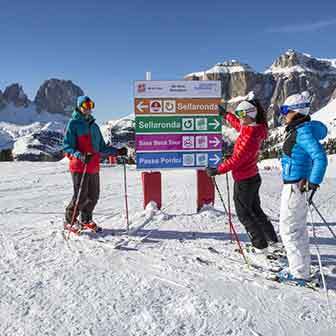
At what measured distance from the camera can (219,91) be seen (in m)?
7.68

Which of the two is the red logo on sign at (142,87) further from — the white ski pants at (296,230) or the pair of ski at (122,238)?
the white ski pants at (296,230)

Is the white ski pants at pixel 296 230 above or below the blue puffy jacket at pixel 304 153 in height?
below

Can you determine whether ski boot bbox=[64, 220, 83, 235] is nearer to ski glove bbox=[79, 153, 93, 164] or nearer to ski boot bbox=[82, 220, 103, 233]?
ski boot bbox=[82, 220, 103, 233]

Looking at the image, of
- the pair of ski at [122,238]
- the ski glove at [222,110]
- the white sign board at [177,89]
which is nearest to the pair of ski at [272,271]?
the pair of ski at [122,238]

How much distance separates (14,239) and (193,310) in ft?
11.1

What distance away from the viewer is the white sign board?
761 centimetres

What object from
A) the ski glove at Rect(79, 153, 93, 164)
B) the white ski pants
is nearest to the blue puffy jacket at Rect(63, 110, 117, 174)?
the ski glove at Rect(79, 153, 93, 164)

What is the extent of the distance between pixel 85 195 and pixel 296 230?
3433 mm

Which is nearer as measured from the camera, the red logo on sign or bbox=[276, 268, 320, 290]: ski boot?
bbox=[276, 268, 320, 290]: ski boot

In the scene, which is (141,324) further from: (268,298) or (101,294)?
(268,298)

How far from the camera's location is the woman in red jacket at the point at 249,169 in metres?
5.05

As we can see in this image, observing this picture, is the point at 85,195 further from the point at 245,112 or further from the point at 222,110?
the point at 245,112

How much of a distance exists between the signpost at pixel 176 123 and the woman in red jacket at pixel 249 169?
98.8 inches

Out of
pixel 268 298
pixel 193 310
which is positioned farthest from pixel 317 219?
pixel 193 310
